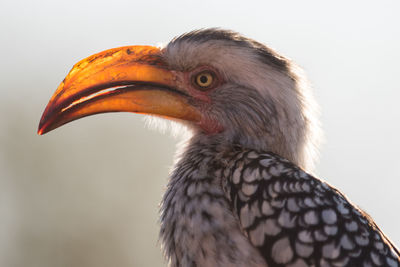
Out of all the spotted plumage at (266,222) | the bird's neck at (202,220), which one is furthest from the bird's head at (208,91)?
the spotted plumage at (266,222)

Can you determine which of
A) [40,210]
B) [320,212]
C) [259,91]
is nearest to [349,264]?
[320,212]

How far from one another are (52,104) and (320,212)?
5.82 feet

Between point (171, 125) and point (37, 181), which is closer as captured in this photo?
point (171, 125)

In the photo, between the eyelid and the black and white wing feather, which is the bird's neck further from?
the eyelid

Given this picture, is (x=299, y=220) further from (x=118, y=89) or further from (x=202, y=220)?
(x=118, y=89)

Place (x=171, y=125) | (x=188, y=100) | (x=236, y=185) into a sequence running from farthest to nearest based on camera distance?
(x=171, y=125) < (x=188, y=100) < (x=236, y=185)

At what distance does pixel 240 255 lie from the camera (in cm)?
349

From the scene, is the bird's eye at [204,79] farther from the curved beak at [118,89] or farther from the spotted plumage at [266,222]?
the spotted plumage at [266,222]

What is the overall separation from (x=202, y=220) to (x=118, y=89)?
3.77 feet

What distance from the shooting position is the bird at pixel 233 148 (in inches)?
139

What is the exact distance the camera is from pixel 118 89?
14.1 ft

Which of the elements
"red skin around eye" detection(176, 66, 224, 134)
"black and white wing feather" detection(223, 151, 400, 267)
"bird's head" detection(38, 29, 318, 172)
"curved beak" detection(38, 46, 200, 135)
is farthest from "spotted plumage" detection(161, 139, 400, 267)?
"curved beak" detection(38, 46, 200, 135)

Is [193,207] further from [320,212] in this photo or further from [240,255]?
[320,212]

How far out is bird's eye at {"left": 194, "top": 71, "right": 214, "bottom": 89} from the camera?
439 cm
